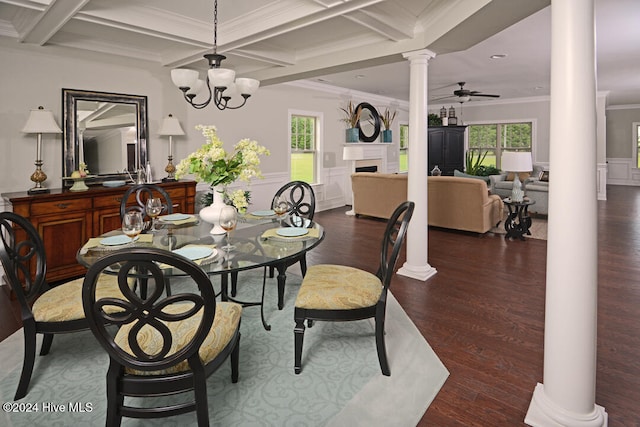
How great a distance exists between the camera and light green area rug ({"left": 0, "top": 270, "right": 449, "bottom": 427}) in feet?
6.33

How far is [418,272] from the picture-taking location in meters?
4.00

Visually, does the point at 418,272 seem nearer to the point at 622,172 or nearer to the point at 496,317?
the point at 496,317

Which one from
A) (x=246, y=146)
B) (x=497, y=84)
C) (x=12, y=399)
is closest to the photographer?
(x=12, y=399)

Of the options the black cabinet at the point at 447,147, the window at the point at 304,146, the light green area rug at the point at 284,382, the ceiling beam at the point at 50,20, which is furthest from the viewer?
the black cabinet at the point at 447,147

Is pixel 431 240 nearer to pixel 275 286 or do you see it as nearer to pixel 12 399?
pixel 275 286

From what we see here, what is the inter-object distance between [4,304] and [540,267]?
16.9ft

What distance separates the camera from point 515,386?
217 centimetres

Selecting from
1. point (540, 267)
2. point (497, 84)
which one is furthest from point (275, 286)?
point (497, 84)

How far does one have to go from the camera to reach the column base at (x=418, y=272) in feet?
13.1

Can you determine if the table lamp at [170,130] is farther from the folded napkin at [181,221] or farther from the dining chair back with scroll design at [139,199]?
the folded napkin at [181,221]

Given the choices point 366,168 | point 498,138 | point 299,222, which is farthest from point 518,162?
point 498,138

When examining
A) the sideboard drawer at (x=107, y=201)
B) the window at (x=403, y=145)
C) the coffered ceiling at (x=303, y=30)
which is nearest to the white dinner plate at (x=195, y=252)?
the coffered ceiling at (x=303, y=30)

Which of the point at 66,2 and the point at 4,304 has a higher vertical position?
the point at 66,2

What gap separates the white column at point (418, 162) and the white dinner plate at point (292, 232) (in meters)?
1.61
